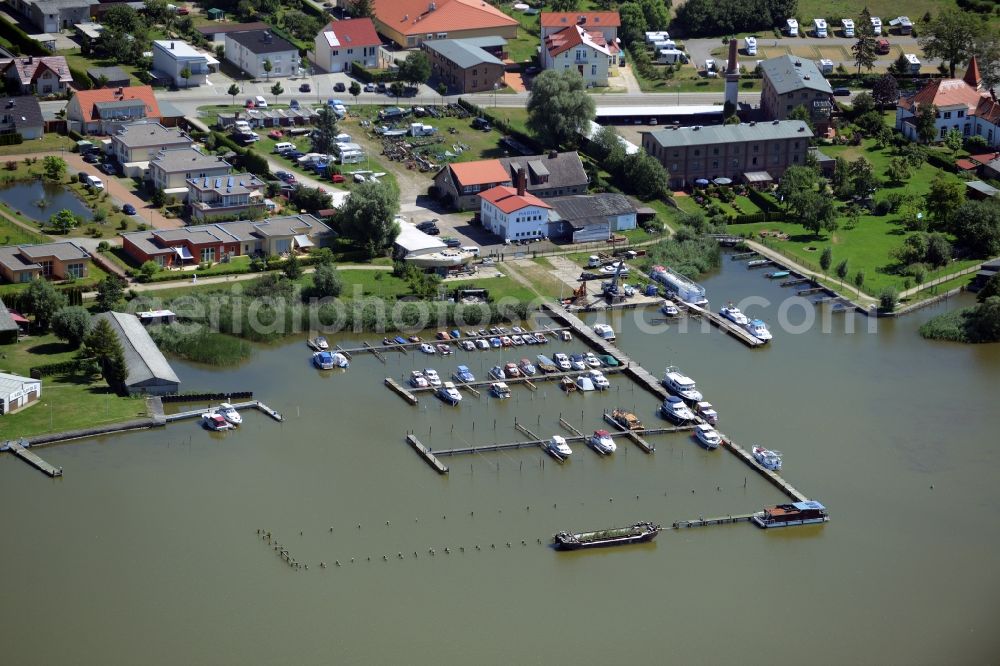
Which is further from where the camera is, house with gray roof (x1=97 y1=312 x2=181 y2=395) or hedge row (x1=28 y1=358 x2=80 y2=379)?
hedge row (x1=28 y1=358 x2=80 y2=379)

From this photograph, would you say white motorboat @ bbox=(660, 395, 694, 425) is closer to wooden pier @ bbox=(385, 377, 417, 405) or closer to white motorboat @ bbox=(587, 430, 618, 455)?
white motorboat @ bbox=(587, 430, 618, 455)

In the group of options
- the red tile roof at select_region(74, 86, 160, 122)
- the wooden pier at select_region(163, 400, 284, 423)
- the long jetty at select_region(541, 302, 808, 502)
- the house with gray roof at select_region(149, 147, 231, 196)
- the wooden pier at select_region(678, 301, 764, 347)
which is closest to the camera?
the long jetty at select_region(541, 302, 808, 502)

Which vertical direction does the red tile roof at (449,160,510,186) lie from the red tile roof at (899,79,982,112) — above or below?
below

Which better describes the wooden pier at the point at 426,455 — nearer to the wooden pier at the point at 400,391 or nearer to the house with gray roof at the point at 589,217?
the wooden pier at the point at 400,391

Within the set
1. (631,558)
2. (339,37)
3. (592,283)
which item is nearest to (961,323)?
(592,283)

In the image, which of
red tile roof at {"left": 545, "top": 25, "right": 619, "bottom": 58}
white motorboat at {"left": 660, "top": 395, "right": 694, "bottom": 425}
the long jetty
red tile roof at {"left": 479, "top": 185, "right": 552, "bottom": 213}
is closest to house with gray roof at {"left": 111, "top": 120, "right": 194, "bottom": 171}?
red tile roof at {"left": 479, "top": 185, "right": 552, "bottom": 213}

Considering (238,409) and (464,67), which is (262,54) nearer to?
(464,67)
